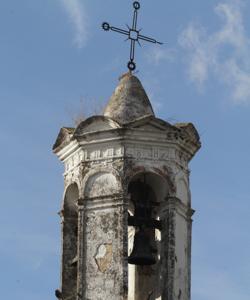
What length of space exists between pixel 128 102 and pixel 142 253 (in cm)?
196

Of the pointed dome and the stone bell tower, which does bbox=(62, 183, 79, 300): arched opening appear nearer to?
the stone bell tower

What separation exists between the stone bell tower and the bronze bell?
13 mm

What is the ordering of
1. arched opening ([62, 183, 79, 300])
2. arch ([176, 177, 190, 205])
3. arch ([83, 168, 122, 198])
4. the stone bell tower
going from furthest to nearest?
arch ([176, 177, 190, 205])
arched opening ([62, 183, 79, 300])
arch ([83, 168, 122, 198])
the stone bell tower

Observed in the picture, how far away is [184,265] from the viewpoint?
66.3 feet

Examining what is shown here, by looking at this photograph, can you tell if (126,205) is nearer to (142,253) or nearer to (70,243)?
(142,253)

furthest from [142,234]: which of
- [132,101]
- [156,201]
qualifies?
[132,101]

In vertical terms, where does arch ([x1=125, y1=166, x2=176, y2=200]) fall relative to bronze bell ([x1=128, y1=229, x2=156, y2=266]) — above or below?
above

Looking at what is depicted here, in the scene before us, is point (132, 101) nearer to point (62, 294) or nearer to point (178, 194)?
point (178, 194)

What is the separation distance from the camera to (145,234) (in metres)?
20.5

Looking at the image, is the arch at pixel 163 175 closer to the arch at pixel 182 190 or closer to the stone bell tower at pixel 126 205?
the stone bell tower at pixel 126 205

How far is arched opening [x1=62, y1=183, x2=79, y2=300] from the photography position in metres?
20.2

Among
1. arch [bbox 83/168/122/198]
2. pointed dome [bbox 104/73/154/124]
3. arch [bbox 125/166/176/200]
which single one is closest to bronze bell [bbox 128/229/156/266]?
arch [bbox 125/166/176/200]

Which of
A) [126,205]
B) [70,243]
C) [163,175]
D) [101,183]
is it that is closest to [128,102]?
[163,175]

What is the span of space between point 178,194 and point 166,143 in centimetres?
67
